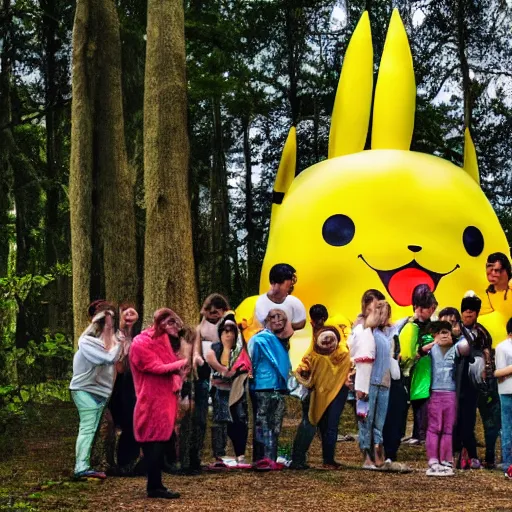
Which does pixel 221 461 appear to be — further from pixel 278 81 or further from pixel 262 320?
pixel 278 81

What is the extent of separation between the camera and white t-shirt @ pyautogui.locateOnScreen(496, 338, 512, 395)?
7.21 metres

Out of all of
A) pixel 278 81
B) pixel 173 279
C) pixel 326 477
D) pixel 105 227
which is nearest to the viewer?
pixel 326 477

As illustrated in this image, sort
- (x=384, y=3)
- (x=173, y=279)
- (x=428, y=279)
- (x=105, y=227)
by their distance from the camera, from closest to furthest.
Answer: (x=173, y=279), (x=105, y=227), (x=428, y=279), (x=384, y=3)

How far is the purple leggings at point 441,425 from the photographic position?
23.4 feet

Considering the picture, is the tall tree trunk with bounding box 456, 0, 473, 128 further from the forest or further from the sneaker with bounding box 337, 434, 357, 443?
the sneaker with bounding box 337, 434, 357, 443

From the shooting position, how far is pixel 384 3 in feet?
76.4

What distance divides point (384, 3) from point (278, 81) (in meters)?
3.74

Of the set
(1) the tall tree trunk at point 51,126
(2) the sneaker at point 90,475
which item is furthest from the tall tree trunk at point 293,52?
(2) the sneaker at point 90,475

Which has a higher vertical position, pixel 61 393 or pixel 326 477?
pixel 61 393

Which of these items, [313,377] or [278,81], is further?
[278,81]

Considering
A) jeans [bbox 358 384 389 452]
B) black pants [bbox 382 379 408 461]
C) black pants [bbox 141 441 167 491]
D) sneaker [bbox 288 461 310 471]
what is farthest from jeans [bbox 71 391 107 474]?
black pants [bbox 382 379 408 461]

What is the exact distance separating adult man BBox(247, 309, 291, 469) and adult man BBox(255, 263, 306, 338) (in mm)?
852

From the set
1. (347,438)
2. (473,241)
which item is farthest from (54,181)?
(347,438)

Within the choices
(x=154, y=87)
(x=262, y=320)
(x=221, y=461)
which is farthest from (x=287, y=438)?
(x=154, y=87)
